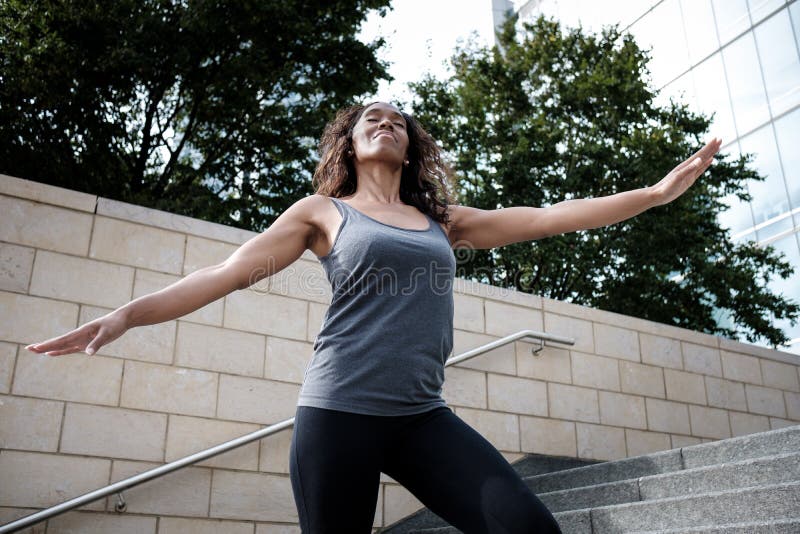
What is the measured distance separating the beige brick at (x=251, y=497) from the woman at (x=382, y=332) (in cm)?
274

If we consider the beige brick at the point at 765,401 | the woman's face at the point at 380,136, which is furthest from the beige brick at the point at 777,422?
the woman's face at the point at 380,136

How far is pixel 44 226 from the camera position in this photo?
439cm

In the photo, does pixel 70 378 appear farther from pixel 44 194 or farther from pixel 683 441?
pixel 683 441

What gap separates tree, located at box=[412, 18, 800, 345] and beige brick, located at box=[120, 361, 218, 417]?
681cm

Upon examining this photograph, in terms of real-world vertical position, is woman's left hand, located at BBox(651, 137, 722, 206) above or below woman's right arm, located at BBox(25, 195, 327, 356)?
above

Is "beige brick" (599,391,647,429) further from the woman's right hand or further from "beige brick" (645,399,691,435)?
the woman's right hand

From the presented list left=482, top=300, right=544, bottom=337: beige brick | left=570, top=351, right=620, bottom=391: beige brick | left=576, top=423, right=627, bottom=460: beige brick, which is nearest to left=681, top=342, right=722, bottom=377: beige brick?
left=570, top=351, right=620, bottom=391: beige brick

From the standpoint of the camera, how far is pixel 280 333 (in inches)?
196

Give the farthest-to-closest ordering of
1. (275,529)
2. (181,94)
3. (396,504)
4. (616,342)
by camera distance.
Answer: (181,94) < (616,342) < (396,504) < (275,529)

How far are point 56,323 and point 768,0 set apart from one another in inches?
778

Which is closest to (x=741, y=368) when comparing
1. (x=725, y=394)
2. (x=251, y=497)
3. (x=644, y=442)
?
(x=725, y=394)

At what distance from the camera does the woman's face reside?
224cm

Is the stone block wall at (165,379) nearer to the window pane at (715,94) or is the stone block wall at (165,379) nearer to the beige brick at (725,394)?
the beige brick at (725,394)

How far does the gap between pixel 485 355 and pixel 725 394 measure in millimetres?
2777
